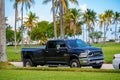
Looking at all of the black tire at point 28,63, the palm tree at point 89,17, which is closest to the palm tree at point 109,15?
the palm tree at point 89,17

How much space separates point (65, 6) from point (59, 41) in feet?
54.3

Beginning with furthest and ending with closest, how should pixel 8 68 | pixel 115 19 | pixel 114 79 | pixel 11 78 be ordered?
pixel 115 19 < pixel 8 68 < pixel 11 78 < pixel 114 79

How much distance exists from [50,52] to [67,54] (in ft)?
4.99

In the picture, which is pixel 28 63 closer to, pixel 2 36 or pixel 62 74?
pixel 2 36

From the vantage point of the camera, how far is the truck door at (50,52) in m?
25.6

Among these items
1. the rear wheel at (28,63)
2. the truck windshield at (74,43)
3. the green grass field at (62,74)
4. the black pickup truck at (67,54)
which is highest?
the truck windshield at (74,43)

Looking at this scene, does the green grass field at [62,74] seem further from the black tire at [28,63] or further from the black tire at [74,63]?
the black tire at [28,63]

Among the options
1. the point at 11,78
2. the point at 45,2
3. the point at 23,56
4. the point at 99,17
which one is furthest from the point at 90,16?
the point at 11,78

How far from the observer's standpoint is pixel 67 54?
24641 millimetres

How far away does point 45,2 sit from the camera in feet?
145

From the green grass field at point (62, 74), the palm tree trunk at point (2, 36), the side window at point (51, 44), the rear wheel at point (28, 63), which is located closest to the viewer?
the green grass field at point (62, 74)

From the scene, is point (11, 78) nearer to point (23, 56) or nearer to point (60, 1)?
point (23, 56)

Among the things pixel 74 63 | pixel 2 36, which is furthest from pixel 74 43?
pixel 2 36

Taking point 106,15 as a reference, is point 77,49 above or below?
below
